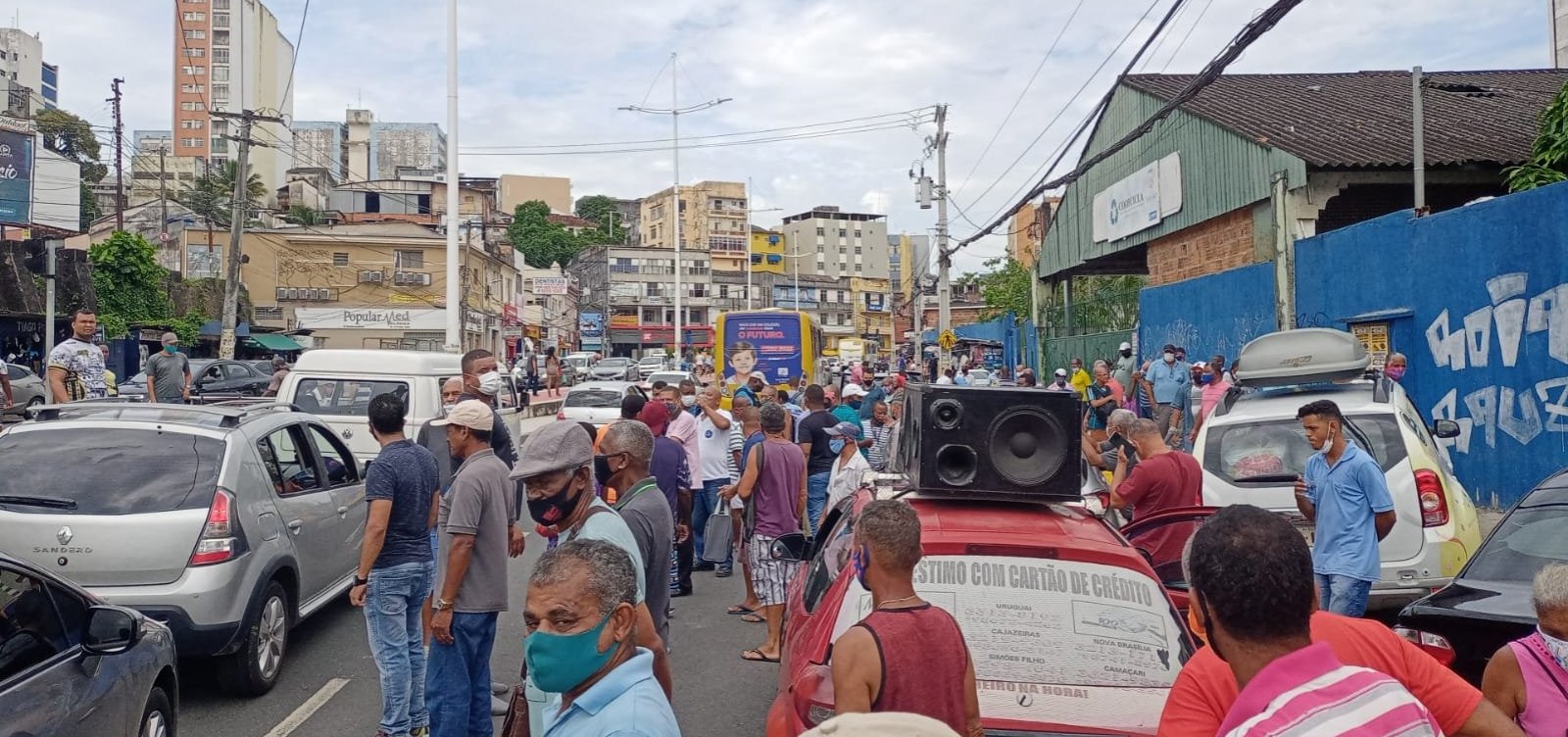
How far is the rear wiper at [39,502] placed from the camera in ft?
19.7

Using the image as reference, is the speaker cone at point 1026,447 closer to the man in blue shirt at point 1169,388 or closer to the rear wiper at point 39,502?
the rear wiper at point 39,502

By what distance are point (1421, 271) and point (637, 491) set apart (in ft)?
42.0

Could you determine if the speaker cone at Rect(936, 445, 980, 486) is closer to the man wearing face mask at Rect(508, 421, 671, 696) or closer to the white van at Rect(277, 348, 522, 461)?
the man wearing face mask at Rect(508, 421, 671, 696)

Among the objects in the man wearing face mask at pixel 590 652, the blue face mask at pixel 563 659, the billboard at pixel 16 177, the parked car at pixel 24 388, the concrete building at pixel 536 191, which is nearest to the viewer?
the man wearing face mask at pixel 590 652

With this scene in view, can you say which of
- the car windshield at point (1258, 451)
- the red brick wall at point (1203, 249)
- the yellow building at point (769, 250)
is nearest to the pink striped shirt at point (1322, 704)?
the car windshield at point (1258, 451)

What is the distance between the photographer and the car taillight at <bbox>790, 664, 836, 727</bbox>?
362 cm

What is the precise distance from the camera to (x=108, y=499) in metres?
6.08

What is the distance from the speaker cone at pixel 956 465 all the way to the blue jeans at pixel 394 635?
2680 mm

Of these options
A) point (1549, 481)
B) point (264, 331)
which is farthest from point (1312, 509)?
point (264, 331)

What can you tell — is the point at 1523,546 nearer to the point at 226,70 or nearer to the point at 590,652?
the point at 590,652

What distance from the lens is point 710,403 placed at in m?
10.6

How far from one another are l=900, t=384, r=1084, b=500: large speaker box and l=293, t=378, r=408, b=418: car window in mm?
8778

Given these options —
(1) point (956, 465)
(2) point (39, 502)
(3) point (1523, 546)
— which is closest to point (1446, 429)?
(3) point (1523, 546)

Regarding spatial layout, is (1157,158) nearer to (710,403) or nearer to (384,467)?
(710,403)
